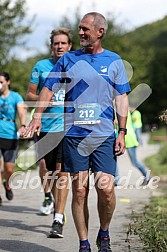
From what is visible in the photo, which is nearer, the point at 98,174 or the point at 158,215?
the point at 98,174

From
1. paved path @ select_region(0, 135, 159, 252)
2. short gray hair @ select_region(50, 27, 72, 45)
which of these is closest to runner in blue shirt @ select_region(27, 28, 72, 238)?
short gray hair @ select_region(50, 27, 72, 45)

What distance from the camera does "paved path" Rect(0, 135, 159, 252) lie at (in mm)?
6469

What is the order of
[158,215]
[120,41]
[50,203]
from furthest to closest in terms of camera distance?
[120,41] < [50,203] < [158,215]

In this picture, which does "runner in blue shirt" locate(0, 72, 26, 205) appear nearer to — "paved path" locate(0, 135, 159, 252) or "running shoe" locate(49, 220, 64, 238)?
"paved path" locate(0, 135, 159, 252)

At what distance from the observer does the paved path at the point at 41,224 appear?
255 inches

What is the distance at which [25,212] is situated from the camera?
9125mm

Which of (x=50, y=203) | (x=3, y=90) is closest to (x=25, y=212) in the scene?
(x=50, y=203)

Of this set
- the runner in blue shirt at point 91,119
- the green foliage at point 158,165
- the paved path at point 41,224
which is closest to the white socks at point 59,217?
the paved path at point 41,224

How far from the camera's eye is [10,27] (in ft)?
77.8

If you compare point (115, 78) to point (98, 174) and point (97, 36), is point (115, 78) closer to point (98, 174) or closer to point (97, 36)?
point (97, 36)

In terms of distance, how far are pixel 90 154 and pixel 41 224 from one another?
8.13ft

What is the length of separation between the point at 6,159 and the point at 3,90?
101 cm

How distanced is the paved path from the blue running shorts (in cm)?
97

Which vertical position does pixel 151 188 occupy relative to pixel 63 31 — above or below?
below
